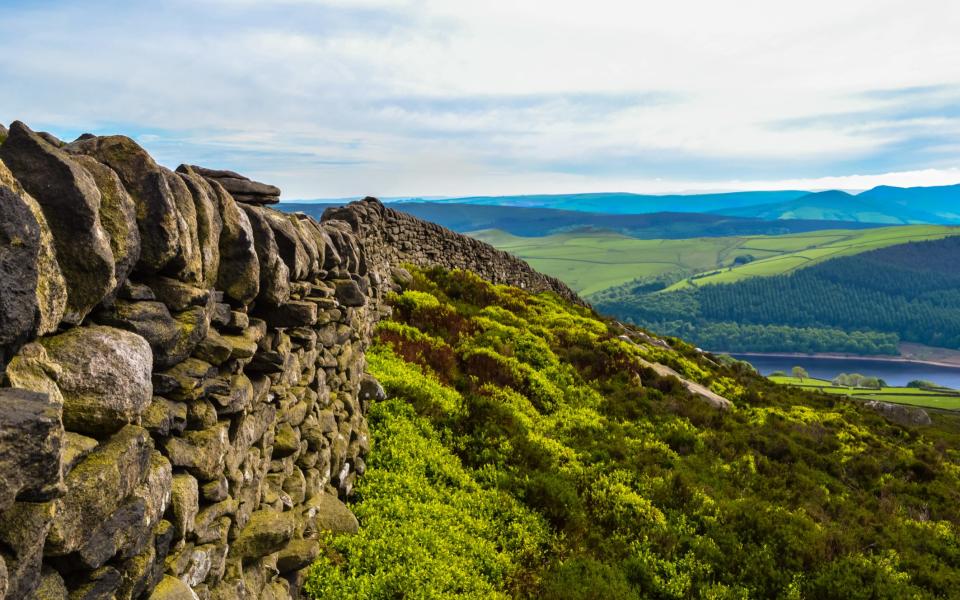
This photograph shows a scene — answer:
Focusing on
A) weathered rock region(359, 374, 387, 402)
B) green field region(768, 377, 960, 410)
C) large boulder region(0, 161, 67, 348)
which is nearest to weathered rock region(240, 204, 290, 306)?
large boulder region(0, 161, 67, 348)

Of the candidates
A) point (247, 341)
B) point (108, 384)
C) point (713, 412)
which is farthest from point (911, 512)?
point (108, 384)

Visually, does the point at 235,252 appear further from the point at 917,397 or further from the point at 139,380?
the point at 917,397

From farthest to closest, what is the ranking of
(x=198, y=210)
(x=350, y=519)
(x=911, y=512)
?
(x=911, y=512)
(x=350, y=519)
(x=198, y=210)

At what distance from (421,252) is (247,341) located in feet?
62.6

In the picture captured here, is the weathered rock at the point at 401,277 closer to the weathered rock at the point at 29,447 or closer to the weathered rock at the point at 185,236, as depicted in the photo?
the weathered rock at the point at 185,236

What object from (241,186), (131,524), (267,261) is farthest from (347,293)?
(131,524)

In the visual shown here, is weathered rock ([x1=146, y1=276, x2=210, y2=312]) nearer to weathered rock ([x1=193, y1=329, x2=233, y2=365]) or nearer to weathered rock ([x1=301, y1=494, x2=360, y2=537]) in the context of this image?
weathered rock ([x1=193, y1=329, x2=233, y2=365])

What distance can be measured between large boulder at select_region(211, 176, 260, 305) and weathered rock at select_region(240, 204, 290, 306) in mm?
299

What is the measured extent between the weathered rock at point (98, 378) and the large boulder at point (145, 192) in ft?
2.02

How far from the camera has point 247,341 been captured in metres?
5.10

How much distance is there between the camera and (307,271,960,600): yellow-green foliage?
811 centimetres

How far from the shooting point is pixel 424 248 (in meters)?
24.4

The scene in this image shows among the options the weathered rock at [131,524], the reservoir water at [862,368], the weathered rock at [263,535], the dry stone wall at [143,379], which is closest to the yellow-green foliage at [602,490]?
the weathered rock at [263,535]

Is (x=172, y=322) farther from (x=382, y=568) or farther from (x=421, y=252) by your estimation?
(x=421, y=252)
